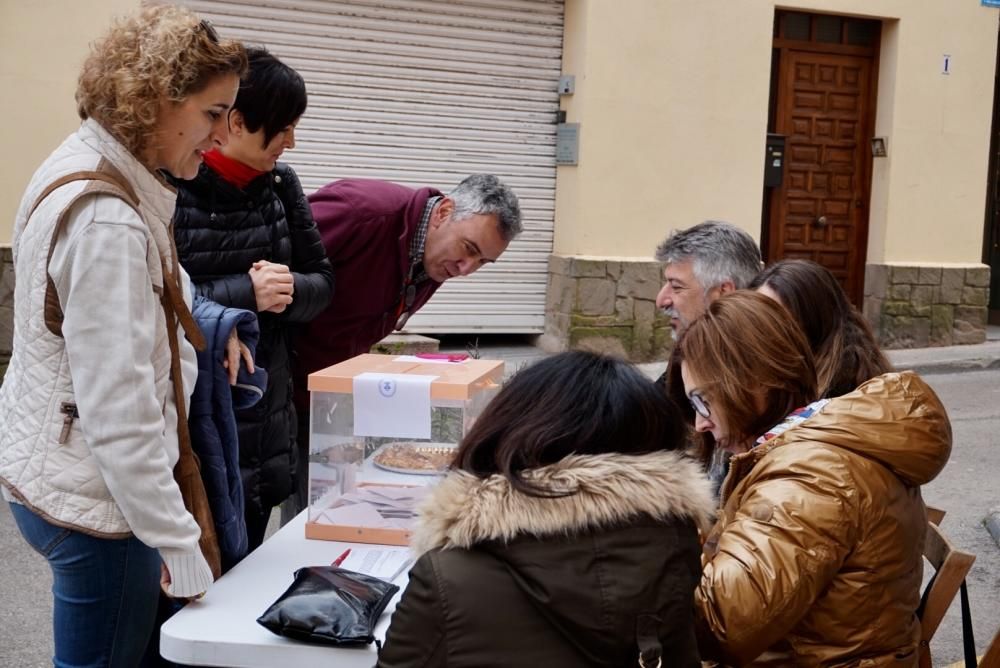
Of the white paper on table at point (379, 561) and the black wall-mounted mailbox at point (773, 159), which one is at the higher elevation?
the black wall-mounted mailbox at point (773, 159)

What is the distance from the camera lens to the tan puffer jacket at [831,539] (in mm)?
1771

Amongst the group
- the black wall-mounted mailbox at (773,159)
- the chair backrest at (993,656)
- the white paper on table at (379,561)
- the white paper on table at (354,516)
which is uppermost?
the black wall-mounted mailbox at (773,159)

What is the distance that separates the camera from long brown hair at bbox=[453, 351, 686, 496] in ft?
4.91

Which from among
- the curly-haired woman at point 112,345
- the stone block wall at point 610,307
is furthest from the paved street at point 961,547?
the stone block wall at point 610,307

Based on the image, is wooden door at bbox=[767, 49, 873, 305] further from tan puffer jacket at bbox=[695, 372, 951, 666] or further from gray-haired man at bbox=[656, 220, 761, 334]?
tan puffer jacket at bbox=[695, 372, 951, 666]

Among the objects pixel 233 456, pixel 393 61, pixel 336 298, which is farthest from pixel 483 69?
pixel 233 456

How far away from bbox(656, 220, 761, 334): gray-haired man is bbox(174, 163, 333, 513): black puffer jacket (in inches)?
38.3

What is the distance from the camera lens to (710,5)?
27.0 feet

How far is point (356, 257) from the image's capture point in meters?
3.00

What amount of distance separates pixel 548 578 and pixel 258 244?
1385 mm

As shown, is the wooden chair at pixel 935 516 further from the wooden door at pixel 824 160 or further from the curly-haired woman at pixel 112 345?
the wooden door at pixel 824 160

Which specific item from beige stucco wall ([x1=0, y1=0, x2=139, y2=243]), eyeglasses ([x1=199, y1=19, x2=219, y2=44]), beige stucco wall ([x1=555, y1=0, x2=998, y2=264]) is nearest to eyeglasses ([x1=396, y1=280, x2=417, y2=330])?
eyeglasses ([x1=199, y1=19, x2=219, y2=44])

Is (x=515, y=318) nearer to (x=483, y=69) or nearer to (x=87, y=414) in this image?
(x=483, y=69)

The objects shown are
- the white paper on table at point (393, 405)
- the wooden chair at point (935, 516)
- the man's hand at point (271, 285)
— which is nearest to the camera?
the white paper on table at point (393, 405)
